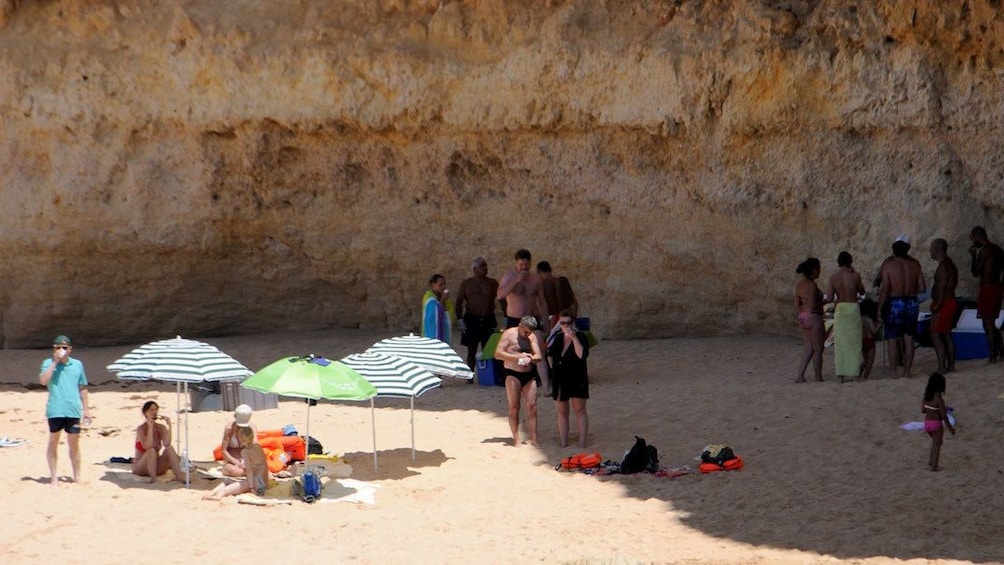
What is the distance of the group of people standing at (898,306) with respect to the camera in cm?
1329

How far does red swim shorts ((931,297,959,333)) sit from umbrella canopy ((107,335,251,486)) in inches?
268

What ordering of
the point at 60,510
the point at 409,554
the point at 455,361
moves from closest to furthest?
the point at 409,554 < the point at 60,510 < the point at 455,361

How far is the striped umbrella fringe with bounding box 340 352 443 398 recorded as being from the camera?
1087cm

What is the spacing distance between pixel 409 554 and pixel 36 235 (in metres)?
10.6

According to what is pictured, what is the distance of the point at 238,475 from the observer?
10648 mm

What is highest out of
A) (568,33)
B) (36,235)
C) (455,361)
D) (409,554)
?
(568,33)

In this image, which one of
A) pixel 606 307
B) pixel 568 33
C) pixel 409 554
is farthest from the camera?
pixel 606 307

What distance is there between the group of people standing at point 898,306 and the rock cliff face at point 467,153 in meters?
1.25

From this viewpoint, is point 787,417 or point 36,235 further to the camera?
point 36,235

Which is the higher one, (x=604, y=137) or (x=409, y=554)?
(x=604, y=137)

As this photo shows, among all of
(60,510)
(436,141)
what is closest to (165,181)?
(436,141)

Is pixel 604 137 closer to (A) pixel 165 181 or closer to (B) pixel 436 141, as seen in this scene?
(B) pixel 436 141

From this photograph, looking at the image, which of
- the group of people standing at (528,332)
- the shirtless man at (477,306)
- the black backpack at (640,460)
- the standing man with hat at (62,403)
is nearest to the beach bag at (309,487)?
the standing man with hat at (62,403)

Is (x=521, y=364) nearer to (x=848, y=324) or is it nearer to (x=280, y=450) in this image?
(x=280, y=450)
